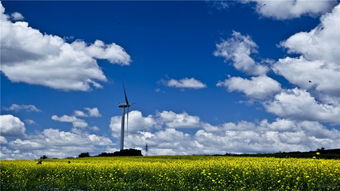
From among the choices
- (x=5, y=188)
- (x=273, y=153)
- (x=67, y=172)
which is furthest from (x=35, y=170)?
(x=273, y=153)

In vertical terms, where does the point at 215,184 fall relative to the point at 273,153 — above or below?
below

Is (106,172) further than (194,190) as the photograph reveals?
Yes

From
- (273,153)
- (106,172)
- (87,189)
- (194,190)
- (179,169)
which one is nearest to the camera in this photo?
(194,190)

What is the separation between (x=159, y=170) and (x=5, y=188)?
8.06m

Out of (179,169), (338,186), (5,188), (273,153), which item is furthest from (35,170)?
(273,153)

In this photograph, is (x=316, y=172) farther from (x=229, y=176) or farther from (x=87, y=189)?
(x=87, y=189)

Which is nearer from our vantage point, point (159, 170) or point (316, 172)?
point (316, 172)

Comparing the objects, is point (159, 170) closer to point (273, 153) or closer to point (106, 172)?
point (106, 172)

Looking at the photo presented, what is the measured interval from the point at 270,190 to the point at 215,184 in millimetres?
3136

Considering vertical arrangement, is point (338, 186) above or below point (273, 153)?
below

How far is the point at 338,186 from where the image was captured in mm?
15375

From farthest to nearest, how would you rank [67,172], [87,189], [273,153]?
[273,153] < [67,172] < [87,189]

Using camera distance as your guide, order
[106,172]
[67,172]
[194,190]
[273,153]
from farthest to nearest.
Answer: [273,153] < [67,172] < [106,172] < [194,190]

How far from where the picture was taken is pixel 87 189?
18438 mm
